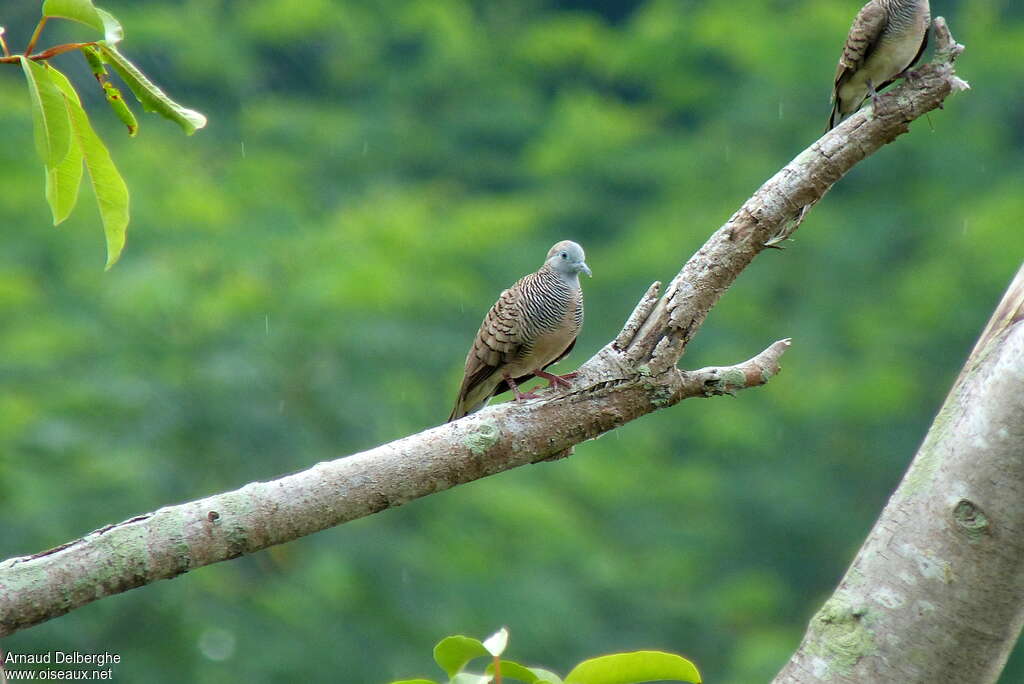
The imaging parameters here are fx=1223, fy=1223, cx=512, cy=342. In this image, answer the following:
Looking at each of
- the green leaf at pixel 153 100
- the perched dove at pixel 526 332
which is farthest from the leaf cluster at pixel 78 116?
the perched dove at pixel 526 332

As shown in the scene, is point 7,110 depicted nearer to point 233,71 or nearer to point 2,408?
point 2,408

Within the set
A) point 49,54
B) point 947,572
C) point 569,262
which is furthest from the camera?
point 569,262

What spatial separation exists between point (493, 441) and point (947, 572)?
4.28 feet

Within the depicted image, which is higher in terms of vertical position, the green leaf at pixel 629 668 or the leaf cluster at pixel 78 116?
the leaf cluster at pixel 78 116

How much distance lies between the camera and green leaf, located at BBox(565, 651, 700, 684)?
2066mm

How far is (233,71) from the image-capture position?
923 inches

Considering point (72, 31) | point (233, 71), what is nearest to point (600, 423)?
point (72, 31)

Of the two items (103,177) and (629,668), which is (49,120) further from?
(629,668)

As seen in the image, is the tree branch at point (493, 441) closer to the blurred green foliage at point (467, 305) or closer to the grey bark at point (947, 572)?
the grey bark at point (947, 572)

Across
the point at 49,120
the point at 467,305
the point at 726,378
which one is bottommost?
the point at 726,378

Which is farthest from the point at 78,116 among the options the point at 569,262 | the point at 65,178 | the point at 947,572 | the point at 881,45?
the point at 881,45

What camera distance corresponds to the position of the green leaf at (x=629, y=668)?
207cm

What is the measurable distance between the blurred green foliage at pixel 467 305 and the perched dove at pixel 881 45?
820 centimetres

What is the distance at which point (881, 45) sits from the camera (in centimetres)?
573
